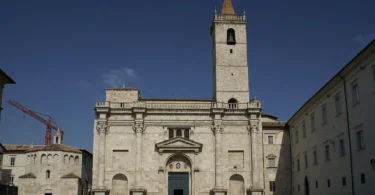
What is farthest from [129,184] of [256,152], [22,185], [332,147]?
[332,147]

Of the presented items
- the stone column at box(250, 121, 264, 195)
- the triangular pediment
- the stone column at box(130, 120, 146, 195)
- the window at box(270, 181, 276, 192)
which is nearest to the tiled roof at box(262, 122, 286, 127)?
the stone column at box(250, 121, 264, 195)

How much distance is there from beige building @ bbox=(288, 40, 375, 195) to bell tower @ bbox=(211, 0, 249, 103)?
26.6 ft

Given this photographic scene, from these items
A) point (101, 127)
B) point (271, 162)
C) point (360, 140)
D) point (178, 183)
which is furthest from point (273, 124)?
point (360, 140)

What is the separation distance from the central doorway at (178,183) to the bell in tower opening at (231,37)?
15.3 m

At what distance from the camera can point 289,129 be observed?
47000 mm

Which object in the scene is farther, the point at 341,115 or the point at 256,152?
the point at 256,152

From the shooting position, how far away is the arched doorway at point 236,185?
43.9 metres

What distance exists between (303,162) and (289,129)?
263 inches

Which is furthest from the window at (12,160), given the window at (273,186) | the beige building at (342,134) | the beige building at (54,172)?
the beige building at (342,134)

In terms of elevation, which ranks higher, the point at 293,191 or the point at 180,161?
the point at 180,161

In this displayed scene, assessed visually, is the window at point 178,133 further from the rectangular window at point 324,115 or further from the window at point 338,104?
the window at point 338,104

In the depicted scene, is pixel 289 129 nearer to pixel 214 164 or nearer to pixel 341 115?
pixel 214 164

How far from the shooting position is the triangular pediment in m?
43.9

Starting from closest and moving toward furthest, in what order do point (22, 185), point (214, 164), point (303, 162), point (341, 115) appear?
point (341, 115) → point (303, 162) → point (214, 164) → point (22, 185)
